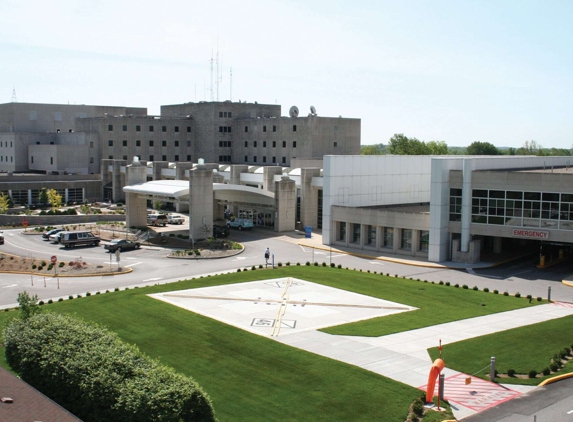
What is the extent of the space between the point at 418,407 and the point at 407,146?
471 feet

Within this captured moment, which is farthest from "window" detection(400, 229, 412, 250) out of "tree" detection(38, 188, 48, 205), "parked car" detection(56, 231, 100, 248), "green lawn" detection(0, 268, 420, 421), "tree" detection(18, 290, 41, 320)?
"tree" detection(38, 188, 48, 205)

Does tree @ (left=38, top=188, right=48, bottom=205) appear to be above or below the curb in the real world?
above

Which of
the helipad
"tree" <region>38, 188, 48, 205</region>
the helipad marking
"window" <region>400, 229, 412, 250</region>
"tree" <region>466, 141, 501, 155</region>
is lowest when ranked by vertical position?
the helipad marking

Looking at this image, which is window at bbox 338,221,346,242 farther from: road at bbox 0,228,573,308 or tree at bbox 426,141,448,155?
tree at bbox 426,141,448,155

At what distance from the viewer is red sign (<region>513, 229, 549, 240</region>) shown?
47.9m

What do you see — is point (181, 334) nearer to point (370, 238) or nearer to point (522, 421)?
A: point (522, 421)

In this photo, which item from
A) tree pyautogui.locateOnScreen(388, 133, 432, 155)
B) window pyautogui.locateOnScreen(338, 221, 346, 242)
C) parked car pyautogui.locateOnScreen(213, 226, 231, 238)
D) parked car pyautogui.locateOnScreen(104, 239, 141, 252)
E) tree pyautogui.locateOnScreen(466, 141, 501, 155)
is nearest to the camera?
parked car pyautogui.locateOnScreen(104, 239, 141, 252)

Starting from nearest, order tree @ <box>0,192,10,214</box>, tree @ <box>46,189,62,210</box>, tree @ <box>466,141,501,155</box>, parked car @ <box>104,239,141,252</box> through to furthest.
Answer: parked car @ <box>104,239,141,252</box>
tree @ <box>0,192,10,214</box>
tree @ <box>46,189,62,210</box>
tree @ <box>466,141,501,155</box>

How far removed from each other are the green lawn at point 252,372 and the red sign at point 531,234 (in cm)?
2629

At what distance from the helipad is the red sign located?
15.9 metres

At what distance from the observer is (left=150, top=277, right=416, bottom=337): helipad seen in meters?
33.5

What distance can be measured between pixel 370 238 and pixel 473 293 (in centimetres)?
1830

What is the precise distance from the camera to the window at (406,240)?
2179 inches

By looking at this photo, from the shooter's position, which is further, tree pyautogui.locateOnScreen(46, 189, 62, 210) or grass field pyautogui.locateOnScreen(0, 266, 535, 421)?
tree pyautogui.locateOnScreen(46, 189, 62, 210)
